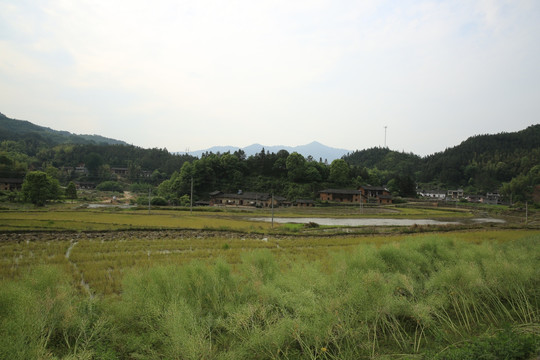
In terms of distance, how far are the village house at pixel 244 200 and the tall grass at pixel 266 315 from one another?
53.1 m

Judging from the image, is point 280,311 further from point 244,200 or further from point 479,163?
point 479,163

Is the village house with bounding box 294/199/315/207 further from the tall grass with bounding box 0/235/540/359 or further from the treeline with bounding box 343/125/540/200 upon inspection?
the treeline with bounding box 343/125/540/200

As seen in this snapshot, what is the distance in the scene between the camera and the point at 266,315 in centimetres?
753

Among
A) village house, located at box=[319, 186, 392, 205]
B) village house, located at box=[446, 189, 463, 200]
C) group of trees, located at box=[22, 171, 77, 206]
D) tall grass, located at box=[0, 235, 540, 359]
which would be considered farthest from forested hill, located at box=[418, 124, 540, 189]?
group of trees, located at box=[22, 171, 77, 206]

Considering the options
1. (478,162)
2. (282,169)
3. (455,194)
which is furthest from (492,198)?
(282,169)

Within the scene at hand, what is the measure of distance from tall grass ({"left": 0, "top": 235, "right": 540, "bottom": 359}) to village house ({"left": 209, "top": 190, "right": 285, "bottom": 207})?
5310cm

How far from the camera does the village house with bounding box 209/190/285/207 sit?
209ft

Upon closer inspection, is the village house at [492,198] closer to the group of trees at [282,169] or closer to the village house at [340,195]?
the group of trees at [282,169]

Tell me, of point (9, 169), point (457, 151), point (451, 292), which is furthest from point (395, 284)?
point (457, 151)

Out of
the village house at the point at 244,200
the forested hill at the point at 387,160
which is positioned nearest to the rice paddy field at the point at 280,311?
the village house at the point at 244,200

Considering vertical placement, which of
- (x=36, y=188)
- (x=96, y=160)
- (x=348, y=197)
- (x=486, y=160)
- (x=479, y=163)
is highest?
(x=486, y=160)

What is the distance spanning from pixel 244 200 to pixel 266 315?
5820cm

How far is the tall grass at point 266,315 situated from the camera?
19.7 ft

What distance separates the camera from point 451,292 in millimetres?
8828
